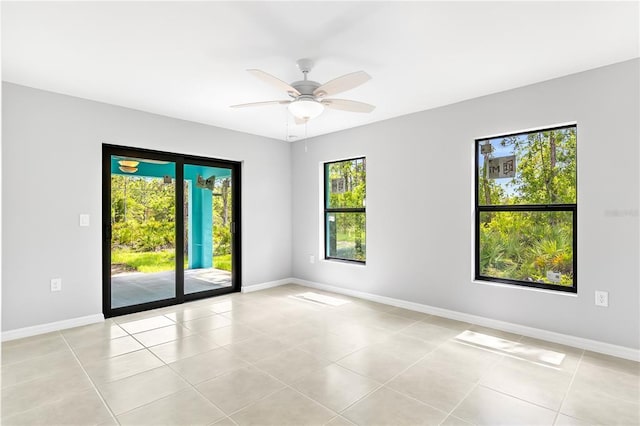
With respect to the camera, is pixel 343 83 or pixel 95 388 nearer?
pixel 95 388

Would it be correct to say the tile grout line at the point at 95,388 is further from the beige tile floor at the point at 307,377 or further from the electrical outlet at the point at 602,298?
the electrical outlet at the point at 602,298

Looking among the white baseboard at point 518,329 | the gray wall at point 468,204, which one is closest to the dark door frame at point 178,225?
the gray wall at point 468,204

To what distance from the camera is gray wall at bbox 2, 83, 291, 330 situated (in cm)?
335

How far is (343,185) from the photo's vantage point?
5.36m

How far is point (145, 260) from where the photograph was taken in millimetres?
4402

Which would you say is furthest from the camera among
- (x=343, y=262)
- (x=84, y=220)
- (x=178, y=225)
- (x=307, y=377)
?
(x=343, y=262)

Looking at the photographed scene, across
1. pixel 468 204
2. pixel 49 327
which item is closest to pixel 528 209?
pixel 468 204

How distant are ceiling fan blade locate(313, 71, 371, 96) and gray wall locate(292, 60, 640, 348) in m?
1.80

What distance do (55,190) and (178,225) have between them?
140 centimetres

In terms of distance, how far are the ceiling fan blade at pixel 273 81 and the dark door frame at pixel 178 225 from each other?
8.13 feet

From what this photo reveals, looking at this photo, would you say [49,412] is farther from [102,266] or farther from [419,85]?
[419,85]

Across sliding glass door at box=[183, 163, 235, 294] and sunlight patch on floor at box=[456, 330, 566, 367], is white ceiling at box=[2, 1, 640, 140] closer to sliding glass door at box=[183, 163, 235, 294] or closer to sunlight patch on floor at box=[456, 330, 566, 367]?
sliding glass door at box=[183, 163, 235, 294]

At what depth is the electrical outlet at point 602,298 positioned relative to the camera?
299 centimetres

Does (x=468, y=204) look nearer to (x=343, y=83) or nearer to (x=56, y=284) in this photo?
(x=343, y=83)
